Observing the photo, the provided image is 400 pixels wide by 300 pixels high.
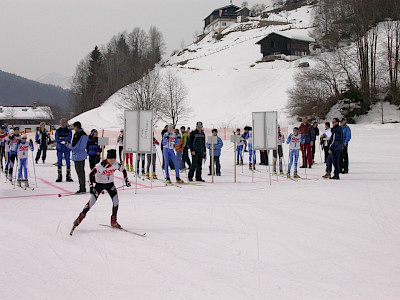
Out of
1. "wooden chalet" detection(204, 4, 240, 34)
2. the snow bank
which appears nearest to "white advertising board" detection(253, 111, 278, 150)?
the snow bank

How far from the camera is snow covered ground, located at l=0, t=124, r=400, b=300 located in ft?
14.6

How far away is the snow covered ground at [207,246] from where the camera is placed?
4.45 m

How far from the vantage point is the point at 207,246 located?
5.95m

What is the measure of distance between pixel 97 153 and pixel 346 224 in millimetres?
8337

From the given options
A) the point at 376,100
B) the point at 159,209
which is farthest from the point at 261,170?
the point at 376,100

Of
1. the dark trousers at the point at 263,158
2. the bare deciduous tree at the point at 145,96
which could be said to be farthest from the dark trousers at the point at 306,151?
the bare deciduous tree at the point at 145,96

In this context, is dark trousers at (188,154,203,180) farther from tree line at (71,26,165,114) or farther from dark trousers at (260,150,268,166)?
tree line at (71,26,165,114)

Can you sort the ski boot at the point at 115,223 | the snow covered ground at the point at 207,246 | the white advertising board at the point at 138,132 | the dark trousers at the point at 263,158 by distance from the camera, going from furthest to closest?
the dark trousers at the point at 263,158, the white advertising board at the point at 138,132, the ski boot at the point at 115,223, the snow covered ground at the point at 207,246

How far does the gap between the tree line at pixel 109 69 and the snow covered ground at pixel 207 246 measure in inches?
2350

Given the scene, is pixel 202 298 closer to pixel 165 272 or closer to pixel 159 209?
pixel 165 272

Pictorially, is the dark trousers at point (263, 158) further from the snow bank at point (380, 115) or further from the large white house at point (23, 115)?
the large white house at point (23, 115)

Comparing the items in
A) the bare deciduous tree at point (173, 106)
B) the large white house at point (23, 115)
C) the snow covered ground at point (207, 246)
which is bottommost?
the snow covered ground at point (207, 246)

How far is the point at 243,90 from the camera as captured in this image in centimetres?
5544

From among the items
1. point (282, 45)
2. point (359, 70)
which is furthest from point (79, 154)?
point (282, 45)
